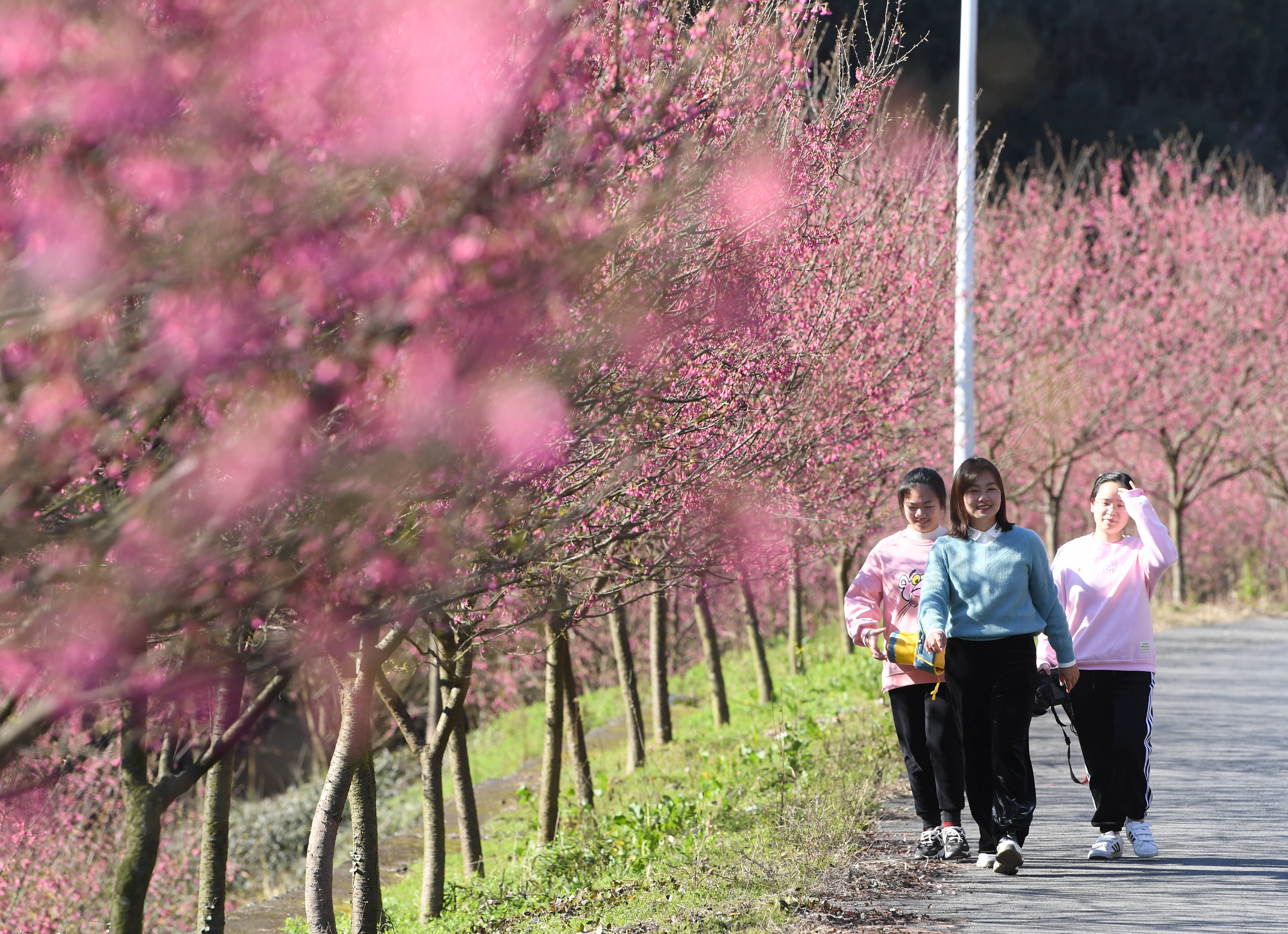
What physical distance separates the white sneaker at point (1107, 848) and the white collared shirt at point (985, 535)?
149cm

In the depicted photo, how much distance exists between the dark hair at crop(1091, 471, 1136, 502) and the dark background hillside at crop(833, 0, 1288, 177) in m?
27.3

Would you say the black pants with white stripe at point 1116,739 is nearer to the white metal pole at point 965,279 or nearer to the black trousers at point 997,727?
the black trousers at point 997,727

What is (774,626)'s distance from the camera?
77.4 ft

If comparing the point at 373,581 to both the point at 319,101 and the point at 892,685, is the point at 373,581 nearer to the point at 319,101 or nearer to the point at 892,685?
the point at 319,101

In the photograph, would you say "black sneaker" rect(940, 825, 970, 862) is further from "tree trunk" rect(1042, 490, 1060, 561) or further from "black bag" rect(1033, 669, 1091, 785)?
"tree trunk" rect(1042, 490, 1060, 561)

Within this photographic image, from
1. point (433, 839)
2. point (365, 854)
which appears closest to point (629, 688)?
point (433, 839)

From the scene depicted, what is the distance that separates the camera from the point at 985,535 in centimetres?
589

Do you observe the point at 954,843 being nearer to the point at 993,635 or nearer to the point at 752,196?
the point at 993,635

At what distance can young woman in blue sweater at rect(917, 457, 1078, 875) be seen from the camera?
577 centimetres

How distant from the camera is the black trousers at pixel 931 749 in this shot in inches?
238

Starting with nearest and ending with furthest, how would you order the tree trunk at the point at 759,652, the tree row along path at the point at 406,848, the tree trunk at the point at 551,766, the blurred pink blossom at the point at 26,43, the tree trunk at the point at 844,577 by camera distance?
Result: the blurred pink blossom at the point at 26,43 → the tree trunk at the point at 551,766 → the tree row along path at the point at 406,848 → the tree trunk at the point at 844,577 → the tree trunk at the point at 759,652

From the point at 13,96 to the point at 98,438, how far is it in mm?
743

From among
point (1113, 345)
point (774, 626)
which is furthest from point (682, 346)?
point (774, 626)

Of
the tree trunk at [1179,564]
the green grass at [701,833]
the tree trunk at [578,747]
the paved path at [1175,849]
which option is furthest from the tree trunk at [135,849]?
the tree trunk at [1179,564]
